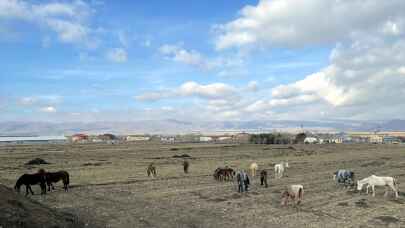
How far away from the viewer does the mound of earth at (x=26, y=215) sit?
1420 cm

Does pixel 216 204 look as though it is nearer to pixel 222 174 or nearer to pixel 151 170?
pixel 222 174

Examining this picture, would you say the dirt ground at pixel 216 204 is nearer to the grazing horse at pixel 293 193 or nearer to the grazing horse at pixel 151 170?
the grazing horse at pixel 293 193

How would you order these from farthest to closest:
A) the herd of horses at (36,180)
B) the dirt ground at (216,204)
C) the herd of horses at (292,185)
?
the herd of horses at (36,180), the herd of horses at (292,185), the dirt ground at (216,204)

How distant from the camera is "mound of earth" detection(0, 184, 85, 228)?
1420 cm

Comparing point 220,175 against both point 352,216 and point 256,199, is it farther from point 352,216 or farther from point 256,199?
point 352,216

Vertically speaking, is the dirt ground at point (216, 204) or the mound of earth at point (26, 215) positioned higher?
the mound of earth at point (26, 215)

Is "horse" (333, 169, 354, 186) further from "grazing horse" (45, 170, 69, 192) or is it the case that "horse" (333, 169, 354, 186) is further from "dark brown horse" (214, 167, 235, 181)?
"grazing horse" (45, 170, 69, 192)

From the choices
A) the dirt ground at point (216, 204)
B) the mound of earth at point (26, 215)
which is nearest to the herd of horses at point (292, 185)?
the dirt ground at point (216, 204)

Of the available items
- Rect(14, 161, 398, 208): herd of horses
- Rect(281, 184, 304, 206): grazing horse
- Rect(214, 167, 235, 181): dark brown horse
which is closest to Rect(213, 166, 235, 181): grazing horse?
Rect(214, 167, 235, 181): dark brown horse

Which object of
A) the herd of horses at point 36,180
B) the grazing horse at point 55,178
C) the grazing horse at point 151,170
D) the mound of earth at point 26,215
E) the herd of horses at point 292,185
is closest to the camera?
the mound of earth at point 26,215

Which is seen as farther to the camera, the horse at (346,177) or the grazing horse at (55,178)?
the horse at (346,177)

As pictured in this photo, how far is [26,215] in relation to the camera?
15.3 meters

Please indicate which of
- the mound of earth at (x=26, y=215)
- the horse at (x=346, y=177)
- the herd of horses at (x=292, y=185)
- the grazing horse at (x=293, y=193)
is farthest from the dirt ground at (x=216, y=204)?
the mound of earth at (x=26, y=215)

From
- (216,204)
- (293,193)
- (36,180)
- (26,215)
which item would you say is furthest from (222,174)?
(26,215)
